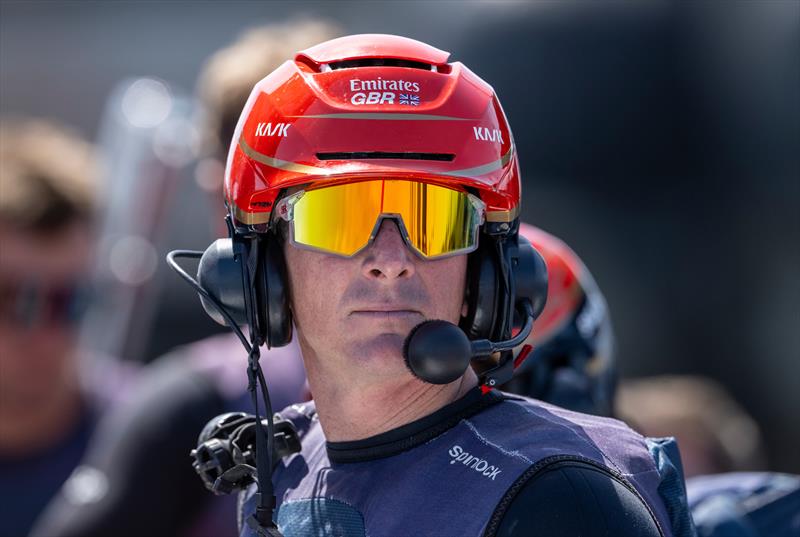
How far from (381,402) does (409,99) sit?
1.69 ft

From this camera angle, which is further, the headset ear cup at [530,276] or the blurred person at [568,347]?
the blurred person at [568,347]

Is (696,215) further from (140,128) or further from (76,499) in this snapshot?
(76,499)

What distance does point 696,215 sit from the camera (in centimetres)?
721

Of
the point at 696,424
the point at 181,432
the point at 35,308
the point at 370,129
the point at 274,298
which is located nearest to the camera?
the point at 370,129

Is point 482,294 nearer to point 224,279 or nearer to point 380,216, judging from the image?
point 380,216

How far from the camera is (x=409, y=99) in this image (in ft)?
6.63

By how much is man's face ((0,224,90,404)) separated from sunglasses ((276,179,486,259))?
262 cm

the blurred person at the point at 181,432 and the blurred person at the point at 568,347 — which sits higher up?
the blurred person at the point at 568,347

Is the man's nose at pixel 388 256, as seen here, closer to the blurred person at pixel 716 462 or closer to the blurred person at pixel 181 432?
the blurred person at pixel 716 462

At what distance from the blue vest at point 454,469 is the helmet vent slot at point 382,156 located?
408 mm

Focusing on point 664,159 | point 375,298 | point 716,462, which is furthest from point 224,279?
point 664,159

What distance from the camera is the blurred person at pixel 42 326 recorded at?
441cm

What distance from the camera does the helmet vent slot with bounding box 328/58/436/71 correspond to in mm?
2105

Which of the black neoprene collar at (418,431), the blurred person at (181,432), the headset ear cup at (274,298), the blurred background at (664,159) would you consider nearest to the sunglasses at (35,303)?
the blurred person at (181,432)
